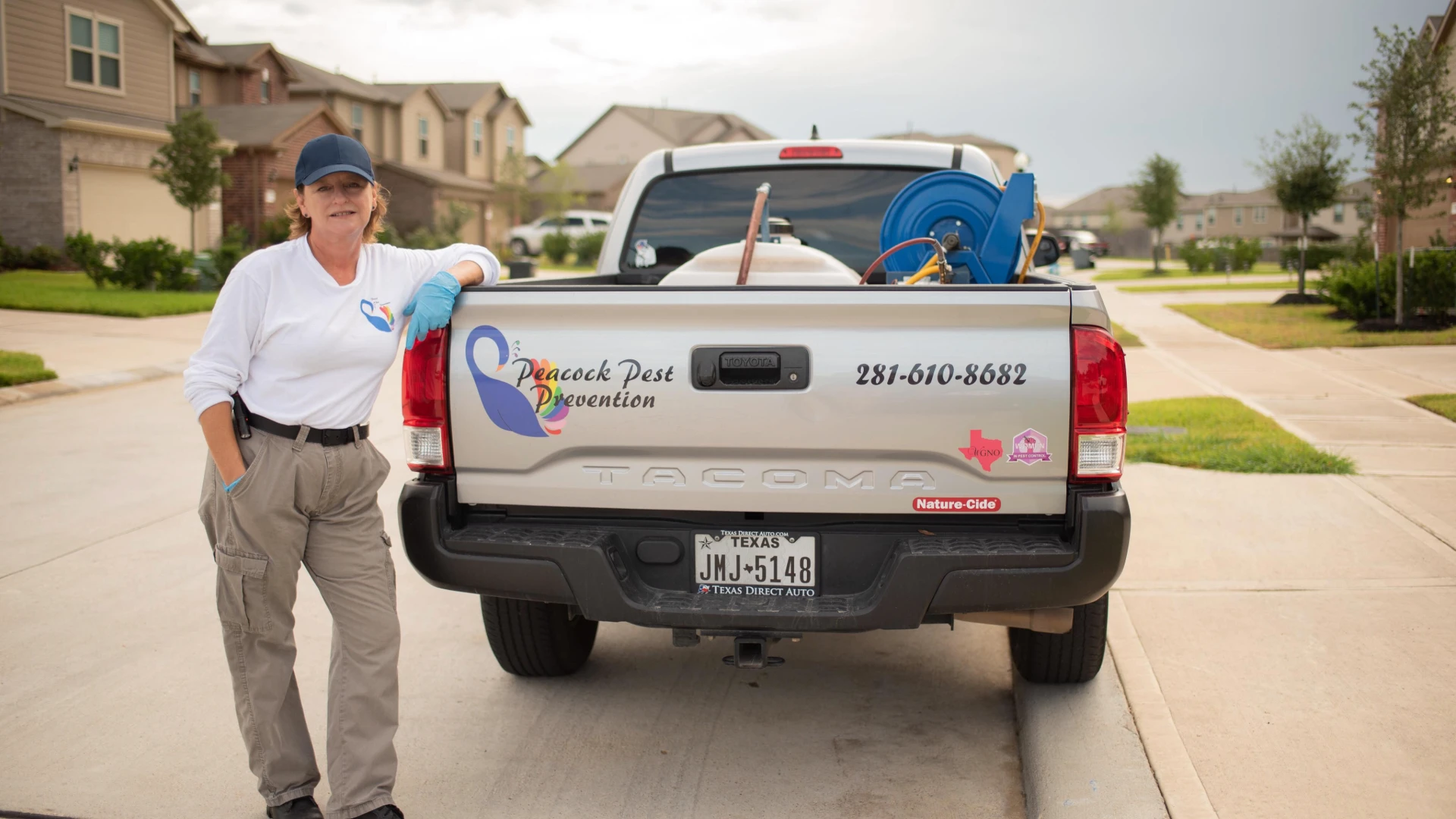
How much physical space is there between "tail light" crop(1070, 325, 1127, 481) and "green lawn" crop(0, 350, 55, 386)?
10497 millimetres

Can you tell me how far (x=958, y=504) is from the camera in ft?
11.0

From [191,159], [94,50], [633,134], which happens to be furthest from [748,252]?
[633,134]

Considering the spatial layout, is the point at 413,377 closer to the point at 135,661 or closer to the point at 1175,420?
the point at 135,661

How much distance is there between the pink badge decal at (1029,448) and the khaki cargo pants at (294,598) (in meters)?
1.80

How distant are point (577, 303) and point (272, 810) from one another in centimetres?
169

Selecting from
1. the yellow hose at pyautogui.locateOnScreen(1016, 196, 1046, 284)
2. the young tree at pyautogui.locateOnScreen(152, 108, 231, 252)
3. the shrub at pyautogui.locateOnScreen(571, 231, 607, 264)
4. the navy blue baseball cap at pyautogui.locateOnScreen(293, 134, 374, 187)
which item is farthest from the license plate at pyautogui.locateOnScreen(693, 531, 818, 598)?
the shrub at pyautogui.locateOnScreen(571, 231, 607, 264)

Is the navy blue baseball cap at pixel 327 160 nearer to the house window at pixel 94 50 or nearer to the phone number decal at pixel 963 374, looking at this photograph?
the phone number decal at pixel 963 374

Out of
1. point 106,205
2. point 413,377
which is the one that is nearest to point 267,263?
point 413,377

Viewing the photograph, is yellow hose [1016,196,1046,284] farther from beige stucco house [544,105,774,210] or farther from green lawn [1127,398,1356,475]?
beige stucco house [544,105,774,210]

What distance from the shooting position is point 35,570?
19.2 ft

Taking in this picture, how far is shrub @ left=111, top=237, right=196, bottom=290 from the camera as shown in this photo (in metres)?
20.2

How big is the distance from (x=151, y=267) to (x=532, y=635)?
732 inches

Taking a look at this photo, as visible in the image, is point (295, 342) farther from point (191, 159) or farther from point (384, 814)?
point (191, 159)

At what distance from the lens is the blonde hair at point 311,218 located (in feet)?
11.3
